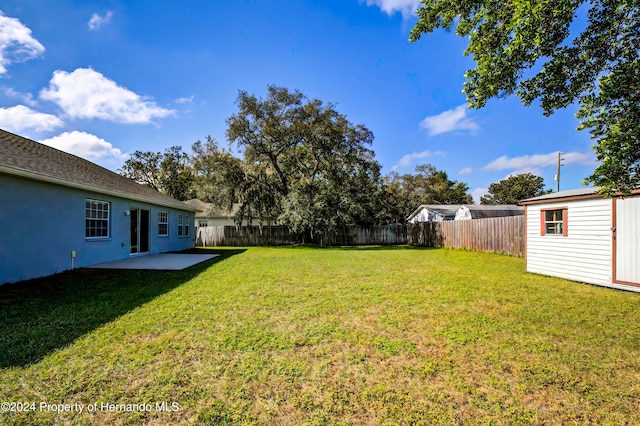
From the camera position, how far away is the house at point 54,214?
239 inches

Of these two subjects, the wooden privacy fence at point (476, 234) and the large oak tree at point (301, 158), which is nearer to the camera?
the wooden privacy fence at point (476, 234)

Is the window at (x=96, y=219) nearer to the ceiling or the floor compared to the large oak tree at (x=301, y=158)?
nearer to the floor

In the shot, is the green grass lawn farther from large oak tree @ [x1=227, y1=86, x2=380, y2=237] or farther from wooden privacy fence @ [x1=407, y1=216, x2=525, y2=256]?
large oak tree @ [x1=227, y1=86, x2=380, y2=237]

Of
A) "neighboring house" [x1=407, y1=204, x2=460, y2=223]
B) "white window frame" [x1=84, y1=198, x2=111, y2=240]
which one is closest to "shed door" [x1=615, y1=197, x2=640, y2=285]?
"white window frame" [x1=84, y1=198, x2=111, y2=240]

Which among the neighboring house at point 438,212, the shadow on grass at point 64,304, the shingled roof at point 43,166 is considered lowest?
the shadow on grass at point 64,304

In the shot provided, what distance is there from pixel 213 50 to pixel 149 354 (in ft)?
32.6

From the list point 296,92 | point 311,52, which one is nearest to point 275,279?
point 311,52

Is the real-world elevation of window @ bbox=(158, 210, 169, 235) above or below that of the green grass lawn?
above

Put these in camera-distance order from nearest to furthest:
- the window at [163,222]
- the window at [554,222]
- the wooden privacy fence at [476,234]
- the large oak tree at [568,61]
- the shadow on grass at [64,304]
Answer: the shadow on grass at [64,304], the large oak tree at [568,61], the window at [554,222], the wooden privacy fence at [476,234], the window at [163,222]

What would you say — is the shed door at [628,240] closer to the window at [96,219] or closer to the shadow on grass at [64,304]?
the shadow on grass at [64,304]

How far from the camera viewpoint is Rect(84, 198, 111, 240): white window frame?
27.6ft

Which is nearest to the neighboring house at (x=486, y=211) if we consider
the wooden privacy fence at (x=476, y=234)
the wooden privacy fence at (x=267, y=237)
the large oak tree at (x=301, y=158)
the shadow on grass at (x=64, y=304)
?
the wooden privacy fence at (x=476, y=234)

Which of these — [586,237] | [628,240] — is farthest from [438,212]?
[628,240]

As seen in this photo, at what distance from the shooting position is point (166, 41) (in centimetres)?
924
